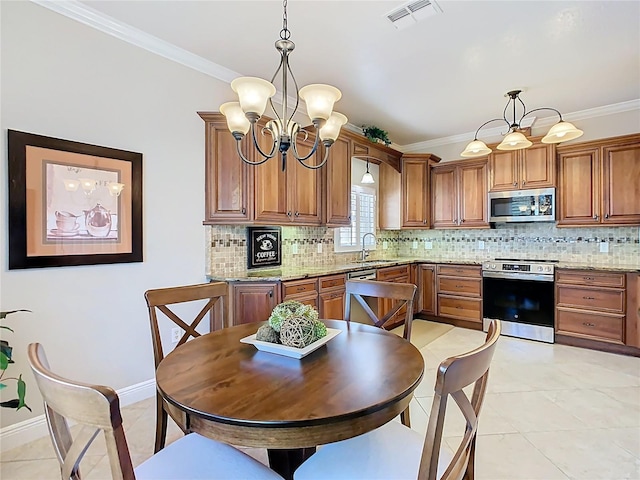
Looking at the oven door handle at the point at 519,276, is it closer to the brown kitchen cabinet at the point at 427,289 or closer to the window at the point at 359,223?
the brown kitchen cabinet at the point at 427,289

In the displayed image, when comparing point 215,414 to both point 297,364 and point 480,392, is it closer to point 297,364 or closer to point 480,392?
point 297,364

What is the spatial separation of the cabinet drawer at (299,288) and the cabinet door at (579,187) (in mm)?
3161

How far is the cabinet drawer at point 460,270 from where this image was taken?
4.52 m

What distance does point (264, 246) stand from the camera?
3523mm

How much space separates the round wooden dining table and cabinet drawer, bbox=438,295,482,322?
3.39 meters

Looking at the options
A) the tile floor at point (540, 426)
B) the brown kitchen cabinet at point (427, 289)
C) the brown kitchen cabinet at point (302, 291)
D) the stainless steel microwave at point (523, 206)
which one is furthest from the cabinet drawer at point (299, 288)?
the stainless steel microwave at point (523, 206)

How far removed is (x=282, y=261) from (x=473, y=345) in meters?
2.35

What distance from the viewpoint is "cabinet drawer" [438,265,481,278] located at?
4523mm

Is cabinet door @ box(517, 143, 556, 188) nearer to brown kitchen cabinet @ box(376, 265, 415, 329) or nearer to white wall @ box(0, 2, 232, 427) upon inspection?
brown kitchen cabinet @ box(376, 265, 415, 329)

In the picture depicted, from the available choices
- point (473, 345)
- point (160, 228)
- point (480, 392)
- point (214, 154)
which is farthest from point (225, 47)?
point (473, 345)

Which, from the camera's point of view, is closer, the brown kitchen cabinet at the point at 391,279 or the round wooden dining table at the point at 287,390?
the round wooden dining table at the point at 287,390

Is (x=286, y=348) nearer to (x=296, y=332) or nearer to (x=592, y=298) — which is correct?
(x=296, y=332)

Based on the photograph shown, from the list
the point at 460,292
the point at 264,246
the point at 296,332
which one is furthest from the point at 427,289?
the point at 296,332

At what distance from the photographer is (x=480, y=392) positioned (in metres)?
1.15
